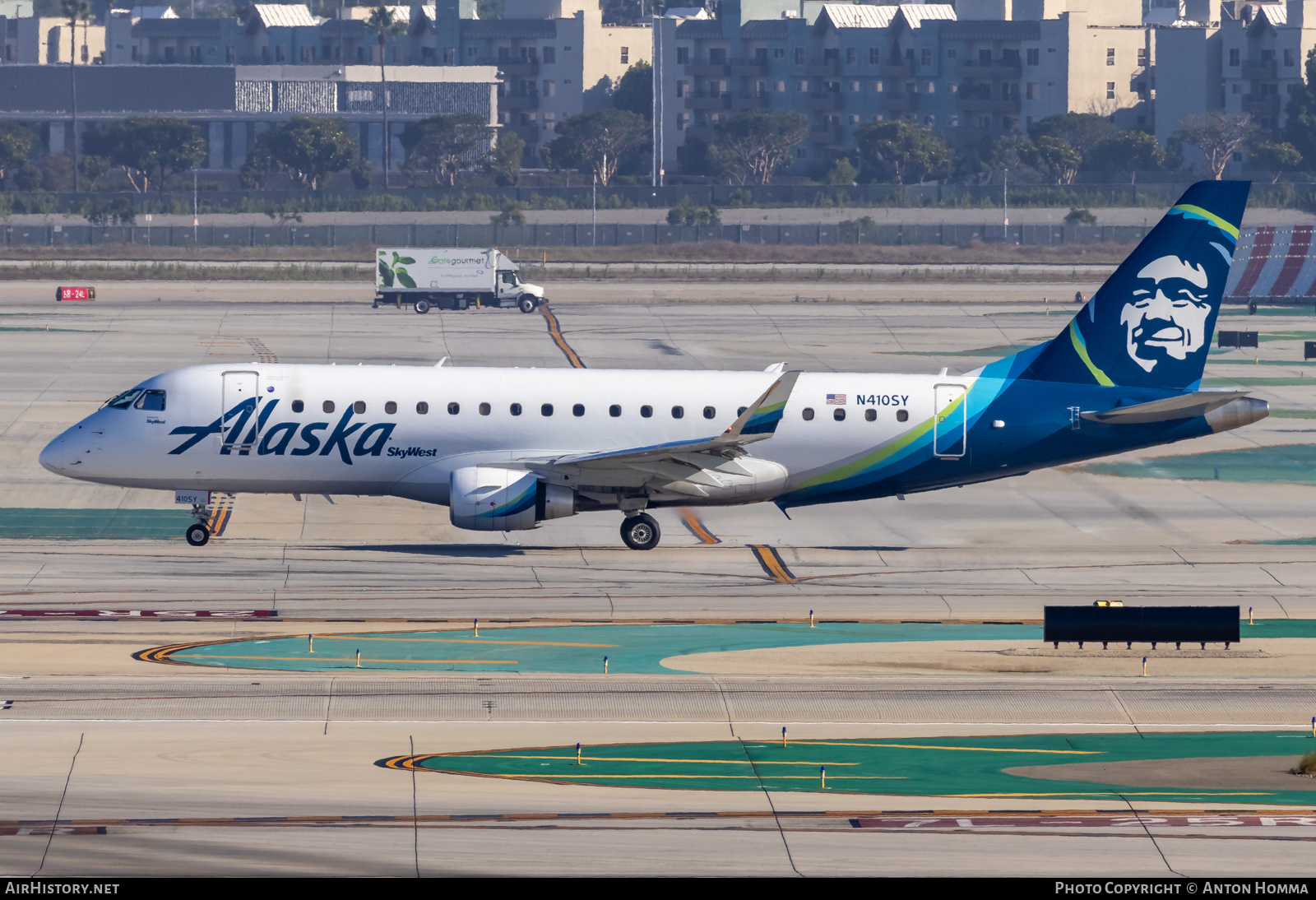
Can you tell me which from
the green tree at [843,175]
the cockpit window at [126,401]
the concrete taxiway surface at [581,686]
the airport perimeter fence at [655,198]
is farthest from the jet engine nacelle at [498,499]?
the green tree at [843,175]

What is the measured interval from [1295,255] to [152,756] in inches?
4504

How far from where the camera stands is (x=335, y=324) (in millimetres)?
92562

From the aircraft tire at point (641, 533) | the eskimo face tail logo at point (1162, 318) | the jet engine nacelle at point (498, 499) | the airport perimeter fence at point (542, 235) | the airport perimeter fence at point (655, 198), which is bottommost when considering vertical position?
the aircraft tire at point (641, 533)

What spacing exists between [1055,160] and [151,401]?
168831mm

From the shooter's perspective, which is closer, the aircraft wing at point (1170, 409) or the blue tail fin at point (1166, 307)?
the aircraft wing at point (1170, 409)

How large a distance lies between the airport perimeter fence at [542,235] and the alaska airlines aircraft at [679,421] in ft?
391

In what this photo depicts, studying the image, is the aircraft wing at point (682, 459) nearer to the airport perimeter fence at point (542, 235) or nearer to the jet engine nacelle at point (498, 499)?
the jet engine nacelle at point (498, 499)

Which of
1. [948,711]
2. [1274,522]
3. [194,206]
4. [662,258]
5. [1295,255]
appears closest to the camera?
[948,711]

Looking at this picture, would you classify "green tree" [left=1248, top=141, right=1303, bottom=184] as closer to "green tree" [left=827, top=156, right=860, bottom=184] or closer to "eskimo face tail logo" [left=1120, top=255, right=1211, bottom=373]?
"green tree" [left=827, top=156, right=860, bottom=184]

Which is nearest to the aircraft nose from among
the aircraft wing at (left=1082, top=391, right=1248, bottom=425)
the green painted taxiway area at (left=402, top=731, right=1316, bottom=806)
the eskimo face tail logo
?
the green painted taxiway area at (left=402, top=731, right=1316, bottom=806)

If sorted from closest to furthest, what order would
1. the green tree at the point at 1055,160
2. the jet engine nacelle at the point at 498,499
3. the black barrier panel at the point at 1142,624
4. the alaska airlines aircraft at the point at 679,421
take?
the black barrier panel at the point at 1142,624, the jet engine nacelle at the point at 498,499, the alaska airlines aircraft at the point at 679,421, the green tree at the point at 1055,160

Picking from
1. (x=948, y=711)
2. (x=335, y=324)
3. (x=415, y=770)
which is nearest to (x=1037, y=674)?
(x=948, y=711)

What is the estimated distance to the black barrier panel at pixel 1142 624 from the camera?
99.3 feet

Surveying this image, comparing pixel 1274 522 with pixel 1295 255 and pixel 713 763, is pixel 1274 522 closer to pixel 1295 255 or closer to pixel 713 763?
pixel 713 763
